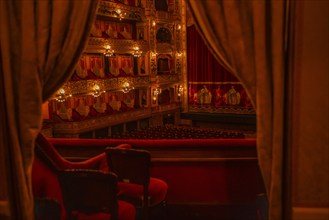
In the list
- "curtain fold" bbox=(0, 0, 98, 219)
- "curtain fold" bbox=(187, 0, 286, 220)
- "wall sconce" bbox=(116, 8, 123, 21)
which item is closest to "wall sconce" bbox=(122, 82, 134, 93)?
"wall sconce" bbox=(116, 8, 123, 21)

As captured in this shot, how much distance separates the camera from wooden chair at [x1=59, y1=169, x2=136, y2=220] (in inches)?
102

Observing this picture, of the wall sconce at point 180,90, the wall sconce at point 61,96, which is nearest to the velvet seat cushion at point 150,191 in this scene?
the wall sconce at point 61,96

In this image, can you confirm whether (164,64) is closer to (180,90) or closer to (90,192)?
(180,90)

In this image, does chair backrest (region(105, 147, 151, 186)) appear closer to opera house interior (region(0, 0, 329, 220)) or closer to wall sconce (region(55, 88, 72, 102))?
opera house interior (region(0, 0, 329, 220))

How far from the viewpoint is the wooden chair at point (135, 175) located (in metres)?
3.14

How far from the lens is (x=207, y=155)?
3852 millimetres

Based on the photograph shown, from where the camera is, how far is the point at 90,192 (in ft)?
8.68

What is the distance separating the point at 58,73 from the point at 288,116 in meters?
1.51

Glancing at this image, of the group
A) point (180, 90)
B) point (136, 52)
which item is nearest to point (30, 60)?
point (136, 52)

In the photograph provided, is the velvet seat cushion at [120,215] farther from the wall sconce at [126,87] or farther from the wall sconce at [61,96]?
the wall sconce at [126,87]

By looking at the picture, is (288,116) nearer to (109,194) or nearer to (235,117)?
(109,194)

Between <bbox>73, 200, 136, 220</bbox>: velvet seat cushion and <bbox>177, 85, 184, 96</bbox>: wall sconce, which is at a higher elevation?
<bbox>177, 85, 184, 96</bbox>: wall sconce

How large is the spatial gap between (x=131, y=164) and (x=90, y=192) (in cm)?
60

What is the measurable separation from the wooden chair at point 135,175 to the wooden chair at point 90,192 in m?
0.51
